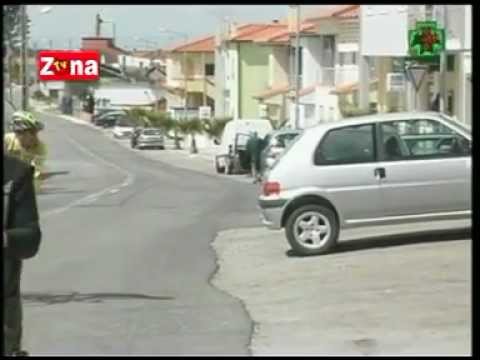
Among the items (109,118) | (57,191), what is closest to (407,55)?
Result: (57,191)

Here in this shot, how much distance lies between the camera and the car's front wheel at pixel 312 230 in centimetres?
1611

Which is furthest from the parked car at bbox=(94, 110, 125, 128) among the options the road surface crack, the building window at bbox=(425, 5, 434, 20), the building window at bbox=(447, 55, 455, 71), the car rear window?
the road surface crack

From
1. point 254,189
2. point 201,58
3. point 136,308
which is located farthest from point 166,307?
point 201,58

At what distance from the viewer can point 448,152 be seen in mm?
16047

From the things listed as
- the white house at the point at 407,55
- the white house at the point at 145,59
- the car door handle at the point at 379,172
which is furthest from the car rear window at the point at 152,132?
the car door handle at the point at 379,172

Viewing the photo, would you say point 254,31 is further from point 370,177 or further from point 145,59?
point 370,177

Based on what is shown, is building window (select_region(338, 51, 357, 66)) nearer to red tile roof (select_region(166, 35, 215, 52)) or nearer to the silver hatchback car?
red tile roof (select_region(166, 35, 215, 52))

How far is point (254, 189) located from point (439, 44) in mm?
7891

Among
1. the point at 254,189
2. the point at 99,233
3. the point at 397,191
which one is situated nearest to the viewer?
the point at 397,191

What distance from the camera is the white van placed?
49188 millimetres

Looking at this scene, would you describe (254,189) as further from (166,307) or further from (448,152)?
(166,307)

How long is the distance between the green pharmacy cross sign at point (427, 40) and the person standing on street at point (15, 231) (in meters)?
24.7

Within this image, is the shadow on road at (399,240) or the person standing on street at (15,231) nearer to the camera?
the person standing on street at (15,231)

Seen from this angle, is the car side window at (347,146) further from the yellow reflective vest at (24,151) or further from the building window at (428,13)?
the building window at (428,13)
